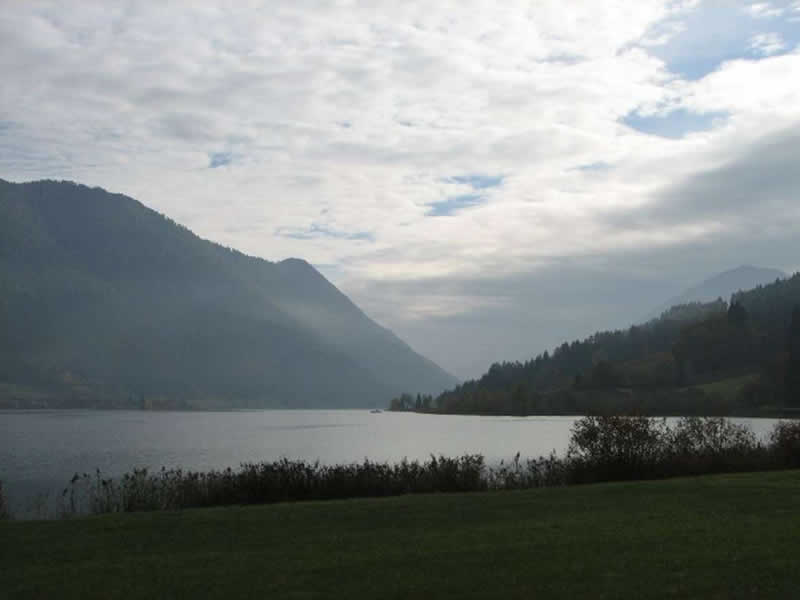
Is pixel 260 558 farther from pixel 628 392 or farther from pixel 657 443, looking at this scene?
pixel 628 392

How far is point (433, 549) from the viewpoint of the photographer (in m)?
16.0

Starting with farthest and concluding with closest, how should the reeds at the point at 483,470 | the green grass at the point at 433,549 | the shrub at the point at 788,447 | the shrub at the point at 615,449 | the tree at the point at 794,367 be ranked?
1. the tree at the point at 794,367
2. the shrub at the point at 788,447
3. the shrub at the point at 615,449
4. the reeds at the point at 483,470
5. the green grass at the point at 433,549

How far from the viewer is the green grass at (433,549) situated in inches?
511

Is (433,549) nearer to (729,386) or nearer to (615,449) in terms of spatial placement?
(615,449)

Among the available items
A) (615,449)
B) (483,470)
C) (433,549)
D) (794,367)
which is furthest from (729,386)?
(433,549)

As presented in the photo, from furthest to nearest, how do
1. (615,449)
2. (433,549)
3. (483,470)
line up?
(615,449)
(483,470)
(433,549)

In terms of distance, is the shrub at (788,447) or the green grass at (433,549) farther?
the shrub at (788,447)

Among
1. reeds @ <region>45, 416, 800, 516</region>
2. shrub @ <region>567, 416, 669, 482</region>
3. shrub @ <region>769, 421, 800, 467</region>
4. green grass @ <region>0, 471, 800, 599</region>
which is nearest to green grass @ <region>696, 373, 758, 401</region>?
reeds @ <region>45, 416, 800, 516</region>

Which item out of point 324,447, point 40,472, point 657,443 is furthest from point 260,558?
point 324,447

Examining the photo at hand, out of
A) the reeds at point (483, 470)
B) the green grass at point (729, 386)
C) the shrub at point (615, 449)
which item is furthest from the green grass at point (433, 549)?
the green grass at point (729, 386)

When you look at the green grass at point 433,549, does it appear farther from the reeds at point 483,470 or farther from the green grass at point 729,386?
the green grass at point 729,386

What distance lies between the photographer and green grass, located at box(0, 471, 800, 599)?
42.5 feet

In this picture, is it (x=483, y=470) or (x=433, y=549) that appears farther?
(x=483, y=470)

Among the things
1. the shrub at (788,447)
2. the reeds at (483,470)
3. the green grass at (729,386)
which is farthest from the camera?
the green grass at (729,386)
